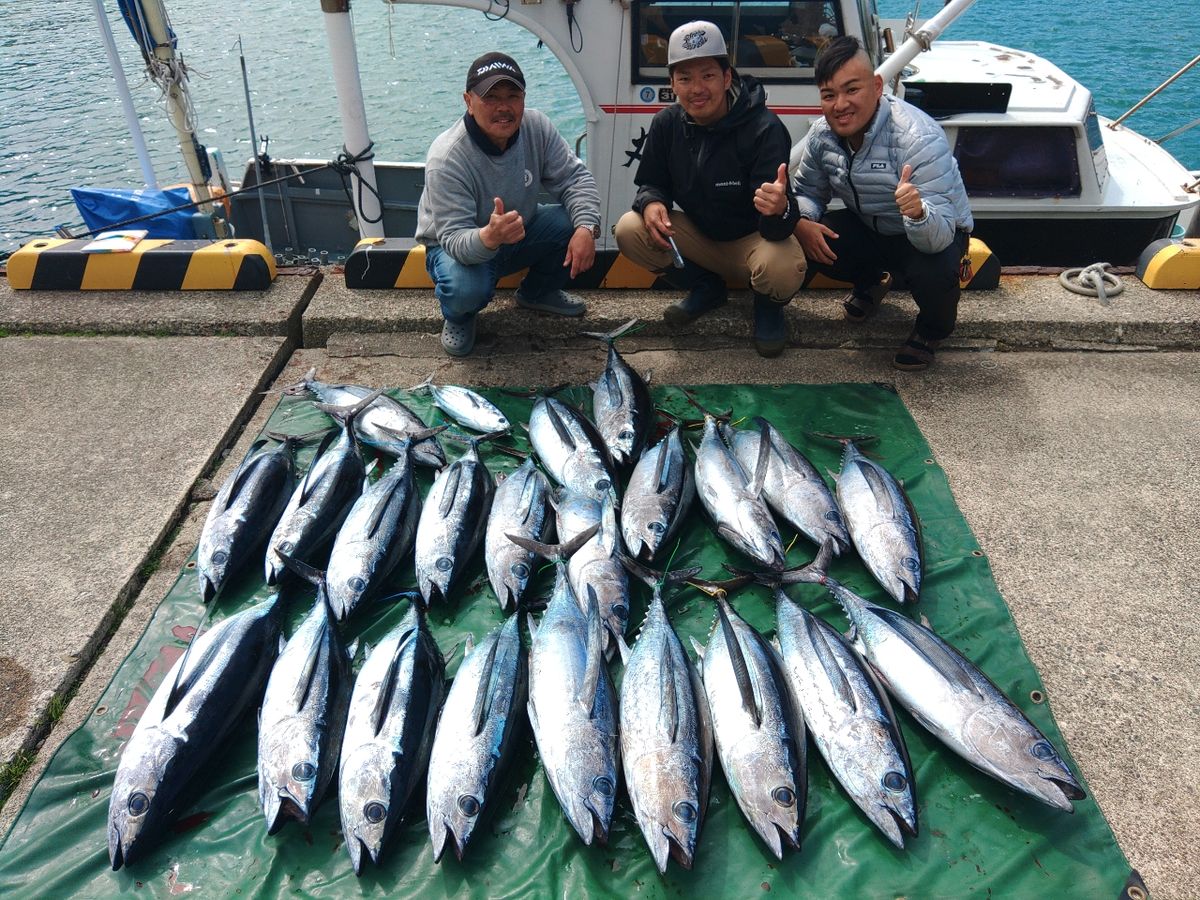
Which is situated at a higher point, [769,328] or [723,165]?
[723,165]

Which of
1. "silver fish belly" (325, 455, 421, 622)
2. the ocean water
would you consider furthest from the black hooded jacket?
the ocean water

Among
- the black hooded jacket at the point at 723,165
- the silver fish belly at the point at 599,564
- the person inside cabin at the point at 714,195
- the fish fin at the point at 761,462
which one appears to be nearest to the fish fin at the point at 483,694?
the silver fish belly at the point at 599,564

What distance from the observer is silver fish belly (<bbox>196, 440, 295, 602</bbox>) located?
2.77m

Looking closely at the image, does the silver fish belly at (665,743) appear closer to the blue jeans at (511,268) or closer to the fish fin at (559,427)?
the fish fin at (559,427)

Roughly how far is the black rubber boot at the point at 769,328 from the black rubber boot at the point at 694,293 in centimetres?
28

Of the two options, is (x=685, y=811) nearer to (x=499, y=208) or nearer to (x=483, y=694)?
(x=483, y=694)

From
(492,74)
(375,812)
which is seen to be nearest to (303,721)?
(375,812)

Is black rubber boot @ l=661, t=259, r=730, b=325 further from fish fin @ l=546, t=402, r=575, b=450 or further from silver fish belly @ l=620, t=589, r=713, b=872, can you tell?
silver fish belly @ l=620, t=589, r=713, b=872

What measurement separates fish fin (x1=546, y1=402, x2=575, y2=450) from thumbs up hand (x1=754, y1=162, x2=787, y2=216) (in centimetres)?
141

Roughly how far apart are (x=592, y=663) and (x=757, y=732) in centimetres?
54

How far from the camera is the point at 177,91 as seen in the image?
627cm

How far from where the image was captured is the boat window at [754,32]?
16.8ft

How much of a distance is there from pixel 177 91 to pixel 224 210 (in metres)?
1.38

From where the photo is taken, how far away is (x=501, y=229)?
3.50 m
